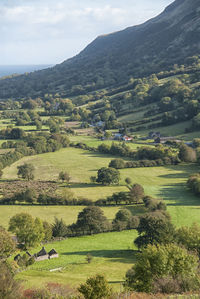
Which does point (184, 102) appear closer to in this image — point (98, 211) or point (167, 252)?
point (98, 211)

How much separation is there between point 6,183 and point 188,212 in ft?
156

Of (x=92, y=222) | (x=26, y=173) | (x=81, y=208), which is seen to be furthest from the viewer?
(x=26, y=173)

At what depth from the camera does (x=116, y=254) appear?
158 ft

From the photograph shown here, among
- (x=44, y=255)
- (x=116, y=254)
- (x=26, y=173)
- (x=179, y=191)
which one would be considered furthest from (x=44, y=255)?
(x=26, y=173)

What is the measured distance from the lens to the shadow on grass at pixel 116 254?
46344 mm

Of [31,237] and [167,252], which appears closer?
[167,252]

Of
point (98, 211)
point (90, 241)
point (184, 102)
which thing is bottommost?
point (90, 241)

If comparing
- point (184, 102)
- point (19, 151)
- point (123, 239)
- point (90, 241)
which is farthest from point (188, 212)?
point (184, 102)

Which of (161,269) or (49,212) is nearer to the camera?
(161,269)

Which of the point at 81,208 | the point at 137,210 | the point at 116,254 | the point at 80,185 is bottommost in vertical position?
the point at 116,254

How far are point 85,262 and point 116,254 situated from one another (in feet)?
17.1

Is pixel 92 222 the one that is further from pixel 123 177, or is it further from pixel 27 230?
pixel 123 177

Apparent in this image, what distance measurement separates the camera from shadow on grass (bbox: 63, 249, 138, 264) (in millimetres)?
46344

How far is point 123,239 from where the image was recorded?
2117 inches
